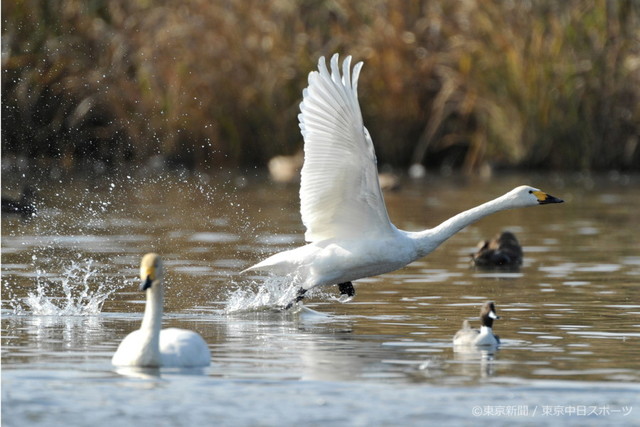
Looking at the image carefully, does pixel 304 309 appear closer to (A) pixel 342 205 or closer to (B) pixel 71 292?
(A) pixel 342 205

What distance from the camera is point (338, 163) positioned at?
406 inches

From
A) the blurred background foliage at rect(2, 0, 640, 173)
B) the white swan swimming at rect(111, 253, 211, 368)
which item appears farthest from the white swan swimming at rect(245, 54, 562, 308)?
the blurred background foliage at rect(2, 0, 640, 173)

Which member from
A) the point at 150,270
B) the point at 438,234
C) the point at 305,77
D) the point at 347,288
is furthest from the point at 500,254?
the point at 305,77

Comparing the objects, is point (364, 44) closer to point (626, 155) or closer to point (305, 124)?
point (626, 155)

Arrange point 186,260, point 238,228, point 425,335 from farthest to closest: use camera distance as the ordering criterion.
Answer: point 238,228, point 186,260, point 425,335

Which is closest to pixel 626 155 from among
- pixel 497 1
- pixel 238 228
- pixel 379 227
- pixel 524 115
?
pixel 524 115

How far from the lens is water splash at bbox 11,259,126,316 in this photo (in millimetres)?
10508

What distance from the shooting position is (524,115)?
2580 cm

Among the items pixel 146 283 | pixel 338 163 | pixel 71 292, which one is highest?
pixel 338 163

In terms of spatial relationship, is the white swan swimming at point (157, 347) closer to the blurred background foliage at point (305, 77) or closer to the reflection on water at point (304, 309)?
the reflection on water at point (304, 309)

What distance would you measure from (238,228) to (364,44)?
8.54m

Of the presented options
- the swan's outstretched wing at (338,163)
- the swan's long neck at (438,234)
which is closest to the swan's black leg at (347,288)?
the swan's outstretched wing at (338,163)

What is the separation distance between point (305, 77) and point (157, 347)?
19.5 meters

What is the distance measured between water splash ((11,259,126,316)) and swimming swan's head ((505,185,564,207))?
10.9ft
